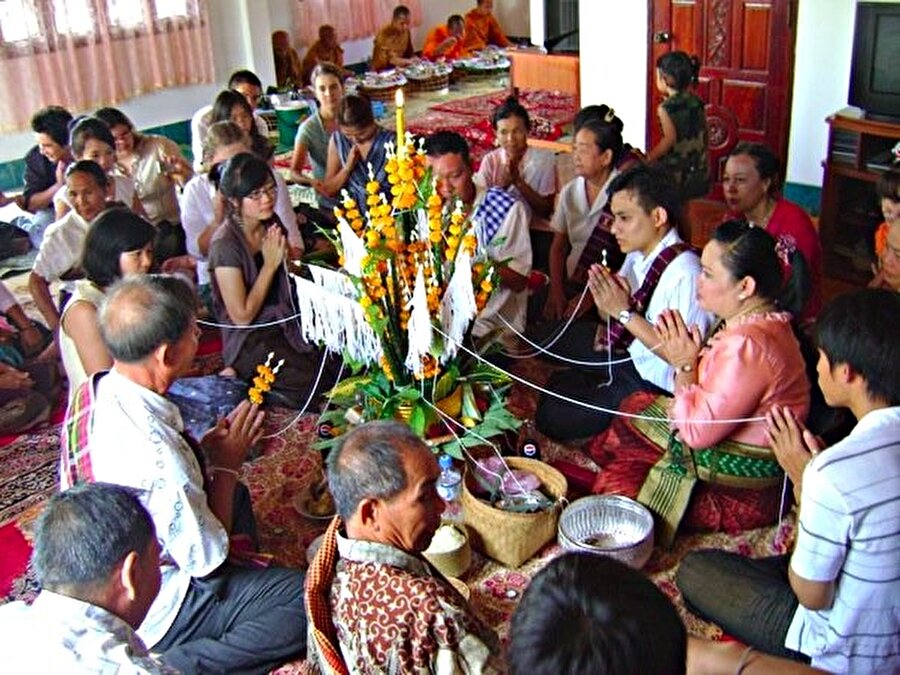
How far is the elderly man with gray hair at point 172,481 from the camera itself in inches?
87.1

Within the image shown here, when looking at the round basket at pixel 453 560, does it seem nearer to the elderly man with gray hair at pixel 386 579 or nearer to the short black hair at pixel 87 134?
the elderly man with gray hair at pixel 386 579

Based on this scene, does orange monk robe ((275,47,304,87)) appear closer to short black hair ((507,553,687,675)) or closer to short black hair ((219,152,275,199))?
short black hair ((219,152,275,199))

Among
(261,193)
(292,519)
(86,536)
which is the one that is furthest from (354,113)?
(86,536)

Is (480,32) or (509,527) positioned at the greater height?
(480,32)

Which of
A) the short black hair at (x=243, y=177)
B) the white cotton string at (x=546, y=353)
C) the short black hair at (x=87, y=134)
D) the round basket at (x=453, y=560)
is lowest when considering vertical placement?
the round basket at (x=453, y=560)

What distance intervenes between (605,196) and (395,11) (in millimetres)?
8001

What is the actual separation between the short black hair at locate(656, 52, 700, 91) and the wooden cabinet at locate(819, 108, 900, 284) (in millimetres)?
851

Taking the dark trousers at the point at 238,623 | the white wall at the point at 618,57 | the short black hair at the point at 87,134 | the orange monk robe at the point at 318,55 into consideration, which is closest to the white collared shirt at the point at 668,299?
the dark trousers at the point at 238,623

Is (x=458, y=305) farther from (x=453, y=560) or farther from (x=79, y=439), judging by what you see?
(x=79, y=439)

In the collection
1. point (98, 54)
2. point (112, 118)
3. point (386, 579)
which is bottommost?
point (386, 579)

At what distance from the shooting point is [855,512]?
1848mm

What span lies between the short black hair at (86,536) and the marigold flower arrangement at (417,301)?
3.92 feet

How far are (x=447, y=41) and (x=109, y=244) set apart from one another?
9.38 meters

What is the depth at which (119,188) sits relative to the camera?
4.57 m
